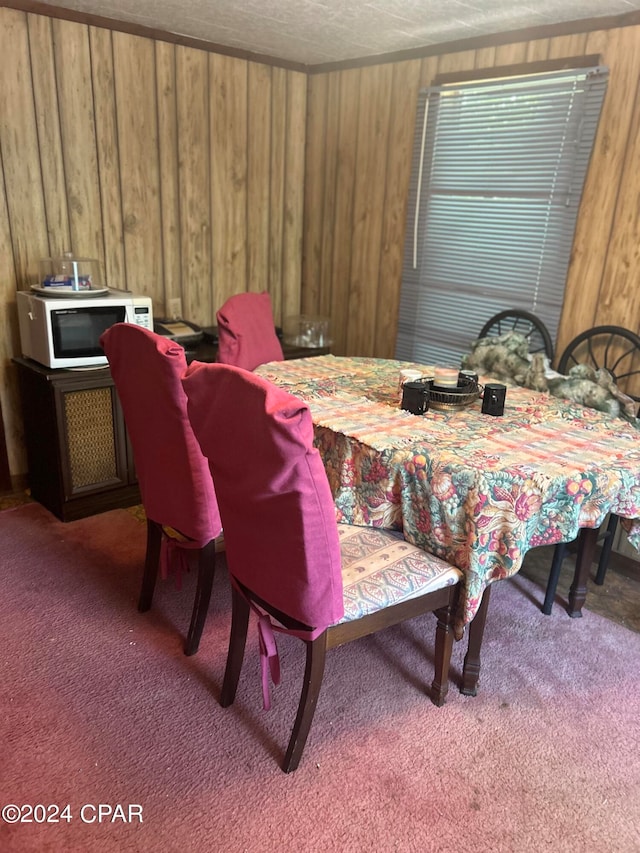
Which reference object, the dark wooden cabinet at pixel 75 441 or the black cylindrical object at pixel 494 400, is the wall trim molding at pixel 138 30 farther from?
the black cylindrical object at pixel 494 400

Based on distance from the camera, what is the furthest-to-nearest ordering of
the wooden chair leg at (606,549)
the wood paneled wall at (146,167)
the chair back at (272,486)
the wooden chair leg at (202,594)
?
the wood paneled wall at (146,167) < the wooden chair leg at (606,549) < the wooden chair leg at (202,594) < the chair back at (272,486)

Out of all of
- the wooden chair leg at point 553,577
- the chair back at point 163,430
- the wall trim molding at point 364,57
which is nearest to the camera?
the chair back at point 163,430

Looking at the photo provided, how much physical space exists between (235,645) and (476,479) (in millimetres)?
840

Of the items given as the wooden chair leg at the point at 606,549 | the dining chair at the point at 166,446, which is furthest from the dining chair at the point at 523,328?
the dining chair at the point at 166,446

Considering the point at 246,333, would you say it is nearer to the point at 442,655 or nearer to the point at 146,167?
the point at 146,167

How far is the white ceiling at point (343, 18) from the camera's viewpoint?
8.54 feet

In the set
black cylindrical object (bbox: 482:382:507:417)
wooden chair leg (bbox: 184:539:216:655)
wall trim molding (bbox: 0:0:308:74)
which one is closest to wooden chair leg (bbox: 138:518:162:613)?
wooden chair leg (bbox: 184:539:216:655)

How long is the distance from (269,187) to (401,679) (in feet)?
9.94

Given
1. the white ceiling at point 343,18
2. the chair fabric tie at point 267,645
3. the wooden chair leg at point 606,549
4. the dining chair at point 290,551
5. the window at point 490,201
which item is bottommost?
the wooden chair leg at point 606,549

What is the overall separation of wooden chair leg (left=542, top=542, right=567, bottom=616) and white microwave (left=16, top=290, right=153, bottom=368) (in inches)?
81.5

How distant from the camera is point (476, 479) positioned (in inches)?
65.8

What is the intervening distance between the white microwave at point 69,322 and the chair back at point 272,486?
1498 mm

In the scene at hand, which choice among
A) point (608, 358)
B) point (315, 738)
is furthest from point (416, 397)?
point (608, 358)

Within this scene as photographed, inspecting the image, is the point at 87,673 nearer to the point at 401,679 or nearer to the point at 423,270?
the point at 401,679
